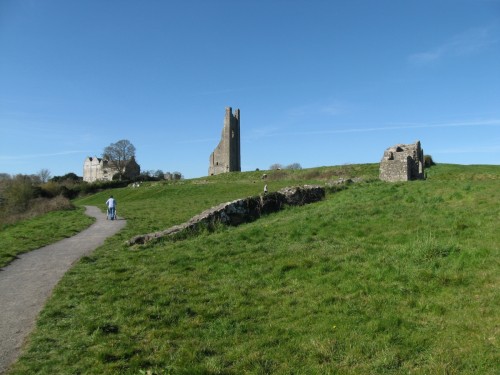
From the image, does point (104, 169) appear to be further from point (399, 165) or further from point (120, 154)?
point (399, 165)

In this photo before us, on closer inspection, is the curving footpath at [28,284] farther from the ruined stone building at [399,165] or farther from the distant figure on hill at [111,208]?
the ruined stone building at [399,165]

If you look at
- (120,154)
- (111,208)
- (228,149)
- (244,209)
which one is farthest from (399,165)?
(120,154)

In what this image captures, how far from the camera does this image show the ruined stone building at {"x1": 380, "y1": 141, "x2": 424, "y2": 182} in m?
26.9

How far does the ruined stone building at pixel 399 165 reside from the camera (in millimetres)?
26906

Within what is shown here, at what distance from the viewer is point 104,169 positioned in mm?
103688

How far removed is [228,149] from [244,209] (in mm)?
66446

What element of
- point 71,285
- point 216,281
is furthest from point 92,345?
point 71,285

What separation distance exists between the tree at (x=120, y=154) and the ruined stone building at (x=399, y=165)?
230 feet

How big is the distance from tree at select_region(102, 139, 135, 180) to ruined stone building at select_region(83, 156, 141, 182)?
1010mm

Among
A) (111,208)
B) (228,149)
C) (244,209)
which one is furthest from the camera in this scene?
(228,149)

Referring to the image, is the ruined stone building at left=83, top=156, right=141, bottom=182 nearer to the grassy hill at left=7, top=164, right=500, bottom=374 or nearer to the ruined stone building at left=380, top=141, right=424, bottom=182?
the ruined stone building at left=380, top=141, right=424, bottom=182

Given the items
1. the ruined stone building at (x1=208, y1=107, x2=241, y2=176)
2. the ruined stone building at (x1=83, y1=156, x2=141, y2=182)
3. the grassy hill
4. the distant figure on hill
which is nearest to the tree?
the ruined stone building at (x1=83, y1=156, x2=141, y2=182)

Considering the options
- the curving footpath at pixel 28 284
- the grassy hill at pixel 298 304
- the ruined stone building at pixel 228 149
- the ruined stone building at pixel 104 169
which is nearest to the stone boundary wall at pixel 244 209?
the grassy hill at pixel 298 304

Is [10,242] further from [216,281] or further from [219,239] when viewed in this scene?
[216,281]
